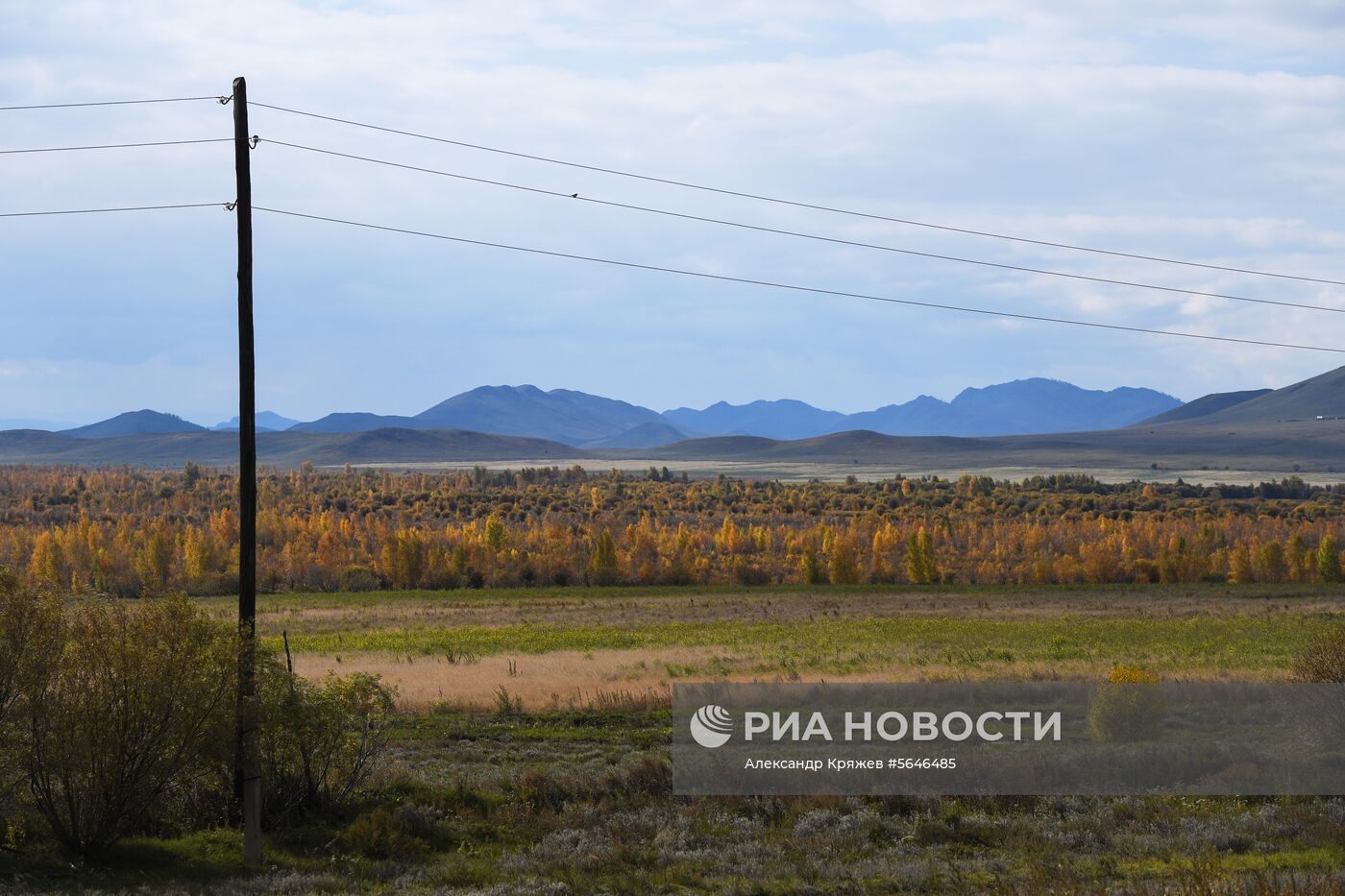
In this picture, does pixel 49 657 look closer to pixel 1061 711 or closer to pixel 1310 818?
pixel 1310 818

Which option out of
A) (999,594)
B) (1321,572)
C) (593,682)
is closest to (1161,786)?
(593,682)

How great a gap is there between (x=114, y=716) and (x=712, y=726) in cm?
1209

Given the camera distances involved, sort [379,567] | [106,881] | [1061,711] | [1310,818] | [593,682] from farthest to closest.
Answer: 1. [379,567]
2. [593,682]
3. [1061,711]
4. [1310,818]
5. [106,881]

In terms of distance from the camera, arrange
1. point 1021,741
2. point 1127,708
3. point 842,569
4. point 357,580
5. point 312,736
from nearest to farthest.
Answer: point 312,736, point 1127,708, point 1021,741, point 357,580, point 842,569

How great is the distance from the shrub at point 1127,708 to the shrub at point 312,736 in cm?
1339

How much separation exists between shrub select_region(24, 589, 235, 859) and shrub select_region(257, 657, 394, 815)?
1218mm

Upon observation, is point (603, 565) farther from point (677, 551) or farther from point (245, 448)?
point (245, 448)

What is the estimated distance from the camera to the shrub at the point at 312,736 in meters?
17.5

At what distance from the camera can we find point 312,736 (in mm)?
17766

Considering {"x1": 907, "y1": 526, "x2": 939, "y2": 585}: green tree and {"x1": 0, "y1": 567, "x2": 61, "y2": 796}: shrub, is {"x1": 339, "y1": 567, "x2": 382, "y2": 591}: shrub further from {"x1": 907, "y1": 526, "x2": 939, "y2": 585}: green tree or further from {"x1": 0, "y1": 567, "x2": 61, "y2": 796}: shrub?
{"x1": 0, "y1": 567, "x2": 61, "y2": 796}: shrub

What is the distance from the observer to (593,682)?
36.2 meters

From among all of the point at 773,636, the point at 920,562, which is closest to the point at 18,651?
the point at 773,636

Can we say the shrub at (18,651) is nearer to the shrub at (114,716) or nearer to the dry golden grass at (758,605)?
the shrub at (114,716)

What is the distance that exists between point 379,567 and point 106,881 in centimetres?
10521
